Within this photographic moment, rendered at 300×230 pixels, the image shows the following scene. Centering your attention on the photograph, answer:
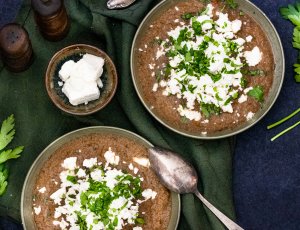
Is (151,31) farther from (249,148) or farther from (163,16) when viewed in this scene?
(249,148)

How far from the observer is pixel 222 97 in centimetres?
329

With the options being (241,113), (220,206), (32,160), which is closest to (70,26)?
(32,160)

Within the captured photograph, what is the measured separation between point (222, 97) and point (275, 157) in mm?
525

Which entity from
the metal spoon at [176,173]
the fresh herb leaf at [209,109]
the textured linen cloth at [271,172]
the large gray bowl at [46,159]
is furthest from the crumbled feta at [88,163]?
the textured linen cloth at [271,172]

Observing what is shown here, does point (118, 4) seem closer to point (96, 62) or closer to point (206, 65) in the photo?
point (96, 62)

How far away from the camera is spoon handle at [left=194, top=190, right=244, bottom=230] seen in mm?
3340

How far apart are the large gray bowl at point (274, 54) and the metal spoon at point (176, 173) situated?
0.48 ft

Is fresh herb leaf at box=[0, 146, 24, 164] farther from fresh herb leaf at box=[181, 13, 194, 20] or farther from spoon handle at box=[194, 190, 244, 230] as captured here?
fresh herb leaf at box=[181, 13, 194, 20]

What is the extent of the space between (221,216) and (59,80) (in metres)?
1.12

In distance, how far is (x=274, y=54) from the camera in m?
3.44

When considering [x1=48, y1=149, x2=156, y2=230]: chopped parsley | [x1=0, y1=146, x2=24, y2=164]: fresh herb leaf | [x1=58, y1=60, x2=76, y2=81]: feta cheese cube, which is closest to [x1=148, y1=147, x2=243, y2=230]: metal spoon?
[x1=48, y1=149, x2=156, y2=230]: chopped parsley

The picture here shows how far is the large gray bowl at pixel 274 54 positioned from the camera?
3314mm

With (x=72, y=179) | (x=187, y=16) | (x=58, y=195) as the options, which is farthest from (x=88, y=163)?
(x=187, y=16)

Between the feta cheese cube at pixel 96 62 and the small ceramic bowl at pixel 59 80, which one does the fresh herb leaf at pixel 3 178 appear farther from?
the feta cheese cube at pixel 96 62
